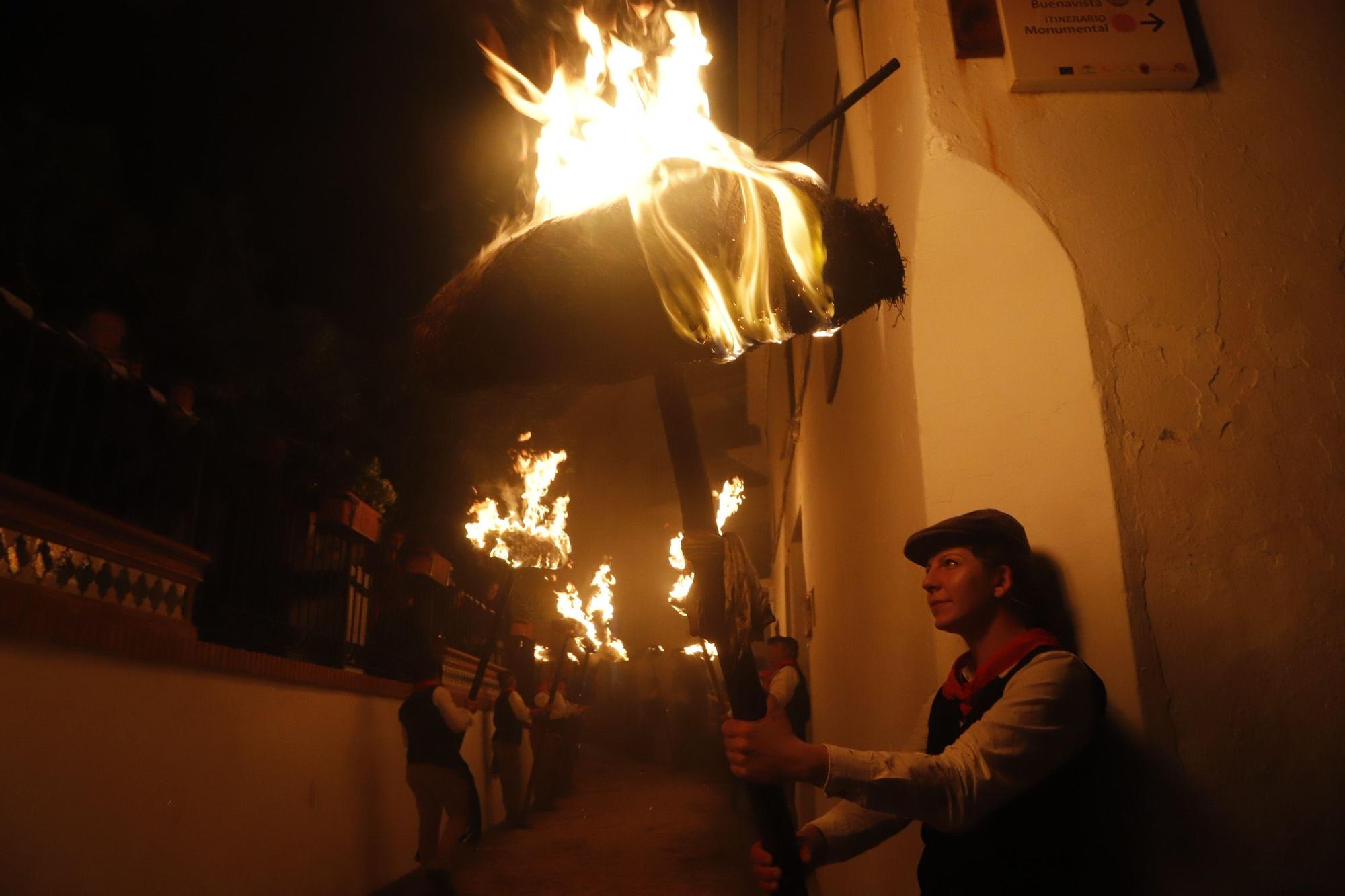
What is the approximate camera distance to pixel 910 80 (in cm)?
339

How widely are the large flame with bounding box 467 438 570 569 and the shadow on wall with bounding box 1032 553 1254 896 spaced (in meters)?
9.61

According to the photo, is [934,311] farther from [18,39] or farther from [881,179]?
[18,39]

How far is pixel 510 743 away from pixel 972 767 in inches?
411

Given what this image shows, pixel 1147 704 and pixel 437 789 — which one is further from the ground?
pixel 1147 704

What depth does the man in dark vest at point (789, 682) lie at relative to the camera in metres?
7.65

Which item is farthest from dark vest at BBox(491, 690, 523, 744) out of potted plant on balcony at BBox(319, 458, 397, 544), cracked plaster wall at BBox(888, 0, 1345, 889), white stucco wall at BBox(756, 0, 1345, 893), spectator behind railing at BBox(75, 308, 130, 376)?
cracked plaster wall at BBox(888, 0, 1345, 889)

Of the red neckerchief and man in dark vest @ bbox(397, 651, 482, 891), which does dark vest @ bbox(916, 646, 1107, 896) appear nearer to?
the red neckerchief

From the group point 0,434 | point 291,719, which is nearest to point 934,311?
point 0,434

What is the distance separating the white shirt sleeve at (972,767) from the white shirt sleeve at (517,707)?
32.9 feet

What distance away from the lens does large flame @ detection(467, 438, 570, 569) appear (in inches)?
471

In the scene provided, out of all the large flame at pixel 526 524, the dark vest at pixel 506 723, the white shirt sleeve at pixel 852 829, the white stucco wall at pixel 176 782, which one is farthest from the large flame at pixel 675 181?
the dark vest at pixel 506 723

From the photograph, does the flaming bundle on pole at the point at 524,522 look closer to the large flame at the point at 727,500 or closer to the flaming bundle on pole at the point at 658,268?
the large flame at the point at 727,500

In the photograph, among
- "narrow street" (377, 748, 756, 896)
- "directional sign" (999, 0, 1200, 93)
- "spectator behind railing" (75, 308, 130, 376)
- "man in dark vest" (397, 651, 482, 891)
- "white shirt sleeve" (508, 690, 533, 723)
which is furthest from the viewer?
"white shirt sleeve" (508, 690, 533, 723)

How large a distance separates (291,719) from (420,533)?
5.72 m
